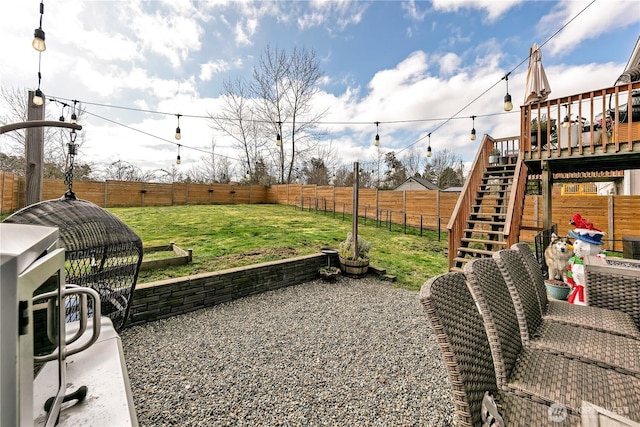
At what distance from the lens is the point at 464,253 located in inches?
201

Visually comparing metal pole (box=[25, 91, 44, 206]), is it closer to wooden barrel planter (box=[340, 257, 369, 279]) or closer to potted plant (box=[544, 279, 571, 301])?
wooden barrel planter (box=[340, 257, 369, 279])

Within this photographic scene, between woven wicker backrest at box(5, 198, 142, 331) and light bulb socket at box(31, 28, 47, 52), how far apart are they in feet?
6.45

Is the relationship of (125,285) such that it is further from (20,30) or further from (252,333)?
(20,30)

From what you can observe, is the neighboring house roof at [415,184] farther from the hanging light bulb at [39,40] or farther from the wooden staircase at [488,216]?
the hanging light bulb at [39,40]

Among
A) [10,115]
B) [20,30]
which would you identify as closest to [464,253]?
[20,30]

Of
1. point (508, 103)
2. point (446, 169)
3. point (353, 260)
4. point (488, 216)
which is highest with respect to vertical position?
point (446, 169)

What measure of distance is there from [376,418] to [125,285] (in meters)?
2.33

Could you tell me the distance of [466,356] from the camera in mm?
1032

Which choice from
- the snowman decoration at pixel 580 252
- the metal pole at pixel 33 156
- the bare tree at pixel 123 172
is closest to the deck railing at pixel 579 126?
the snowman decoration at pixel 580 252

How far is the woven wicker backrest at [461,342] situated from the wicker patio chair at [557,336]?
372 mm

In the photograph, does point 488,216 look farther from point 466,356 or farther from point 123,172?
point 123,172

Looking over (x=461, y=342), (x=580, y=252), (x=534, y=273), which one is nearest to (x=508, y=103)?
(x=580, y=252)

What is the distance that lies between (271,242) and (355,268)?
7.17 ft

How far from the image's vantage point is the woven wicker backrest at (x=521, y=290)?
156 cm
